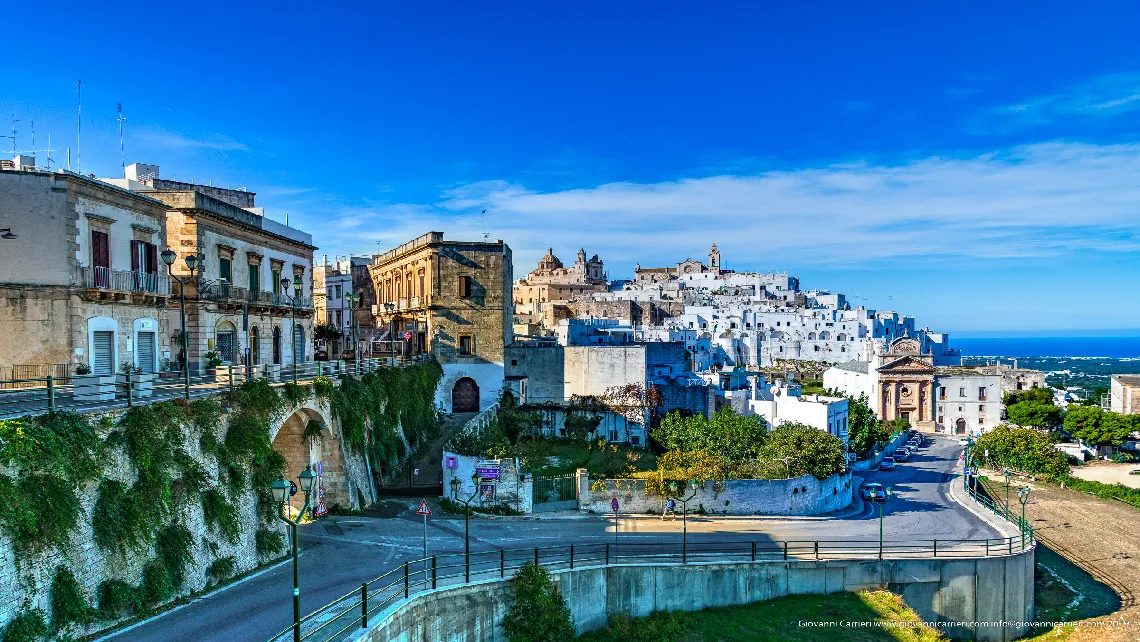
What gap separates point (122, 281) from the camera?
21047 mm

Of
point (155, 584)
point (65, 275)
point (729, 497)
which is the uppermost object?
point (65, 275)

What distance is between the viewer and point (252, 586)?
15.5m

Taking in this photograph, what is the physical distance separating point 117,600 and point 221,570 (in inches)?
119

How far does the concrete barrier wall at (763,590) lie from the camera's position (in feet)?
52.0

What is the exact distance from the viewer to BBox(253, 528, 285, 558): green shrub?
1722 centimetres

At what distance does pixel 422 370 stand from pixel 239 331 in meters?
8.51

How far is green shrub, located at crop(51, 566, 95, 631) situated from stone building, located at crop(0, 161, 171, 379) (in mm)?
7527

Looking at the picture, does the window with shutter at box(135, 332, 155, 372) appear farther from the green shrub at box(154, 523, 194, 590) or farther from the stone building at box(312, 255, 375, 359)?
the stone building at box(312, 255, 375, 359)

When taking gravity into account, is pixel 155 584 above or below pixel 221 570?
above

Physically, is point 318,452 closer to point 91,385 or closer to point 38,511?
point 91,385

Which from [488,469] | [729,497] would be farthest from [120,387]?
[729,497]

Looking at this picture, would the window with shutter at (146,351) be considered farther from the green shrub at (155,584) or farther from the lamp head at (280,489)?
the lamp head at (280,489)

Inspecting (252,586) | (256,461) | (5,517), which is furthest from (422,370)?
(5,517)

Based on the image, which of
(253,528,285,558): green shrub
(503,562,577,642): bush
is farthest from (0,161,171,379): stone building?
(503,562,577,642): bush
